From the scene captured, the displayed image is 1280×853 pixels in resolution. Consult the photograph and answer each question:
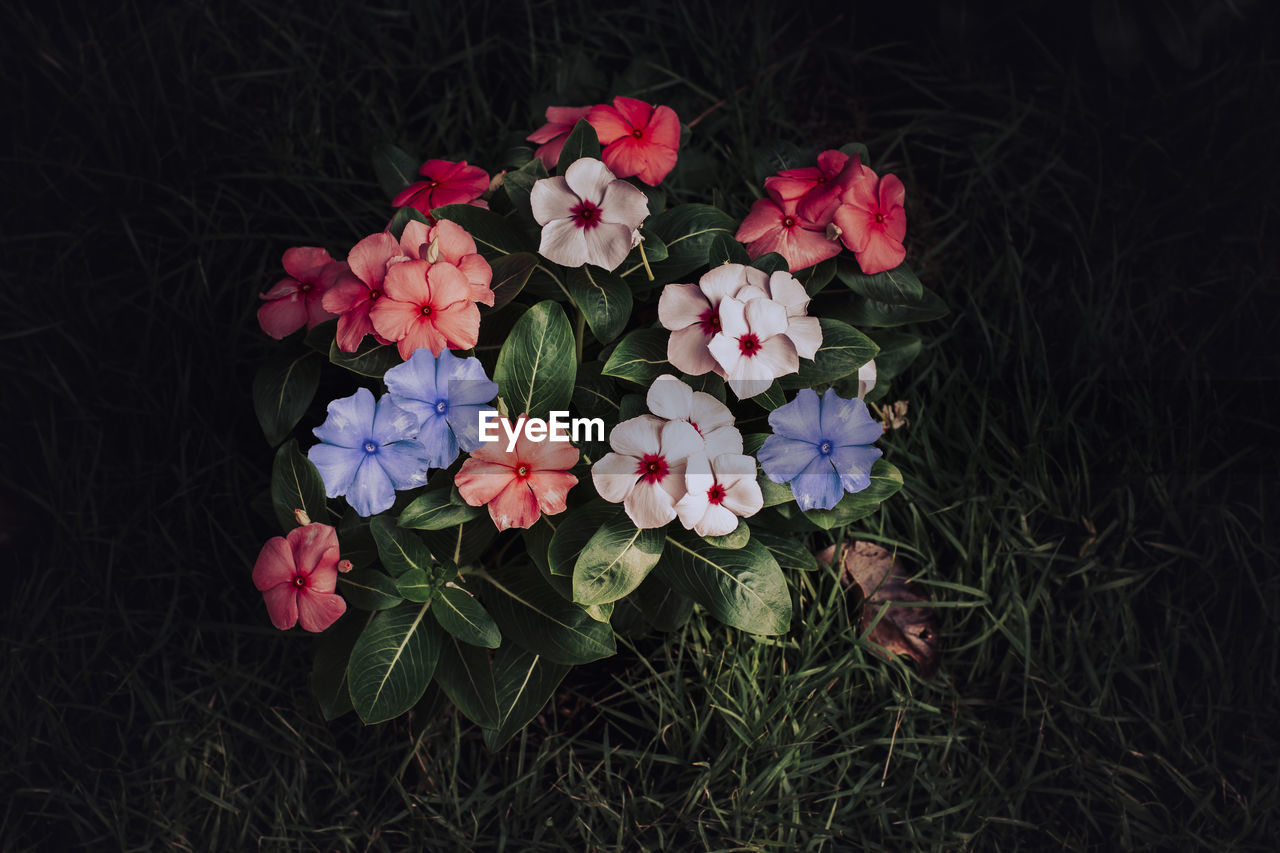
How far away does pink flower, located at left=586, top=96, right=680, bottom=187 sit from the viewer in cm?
168

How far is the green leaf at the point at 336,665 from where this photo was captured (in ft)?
5.79

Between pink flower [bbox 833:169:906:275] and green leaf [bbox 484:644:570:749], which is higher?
pink flower [bbox 833:169:906:275]

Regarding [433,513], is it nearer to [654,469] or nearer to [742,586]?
[654,469]

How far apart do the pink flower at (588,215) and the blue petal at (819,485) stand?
45cm

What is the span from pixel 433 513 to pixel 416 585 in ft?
0.50

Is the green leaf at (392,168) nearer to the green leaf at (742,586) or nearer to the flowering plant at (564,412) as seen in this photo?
the flowering plant at (564,412)

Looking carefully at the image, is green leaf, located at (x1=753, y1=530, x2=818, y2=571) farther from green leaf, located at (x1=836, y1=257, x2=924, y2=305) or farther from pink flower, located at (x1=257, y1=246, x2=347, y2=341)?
pink flower, located at (x1=257, y1=246, x2=347, y2=341)

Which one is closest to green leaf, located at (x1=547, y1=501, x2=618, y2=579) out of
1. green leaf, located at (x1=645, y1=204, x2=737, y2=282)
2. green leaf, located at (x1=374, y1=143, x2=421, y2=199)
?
green leaf, located at (x1=645, y1=204, x2=737, y2=282)

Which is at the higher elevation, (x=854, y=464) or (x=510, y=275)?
(x=510, y=275)

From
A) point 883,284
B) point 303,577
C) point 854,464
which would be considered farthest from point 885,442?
point 303,577

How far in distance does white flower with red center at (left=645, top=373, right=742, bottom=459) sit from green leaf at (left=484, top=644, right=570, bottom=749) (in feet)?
1.90

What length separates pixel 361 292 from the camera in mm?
1590

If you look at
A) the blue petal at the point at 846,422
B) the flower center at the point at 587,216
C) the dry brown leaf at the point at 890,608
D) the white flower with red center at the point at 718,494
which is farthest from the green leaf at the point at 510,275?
the dry brown leaf at the point at 890,608

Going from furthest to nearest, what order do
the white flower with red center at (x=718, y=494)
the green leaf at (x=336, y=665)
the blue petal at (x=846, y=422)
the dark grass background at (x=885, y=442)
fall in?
the dark grass background at (x=885, y=442), the green leaf at (x=336, y=665), the blue petal at (x=846, y=422), the white flower with red center at (x=718, y=494)
